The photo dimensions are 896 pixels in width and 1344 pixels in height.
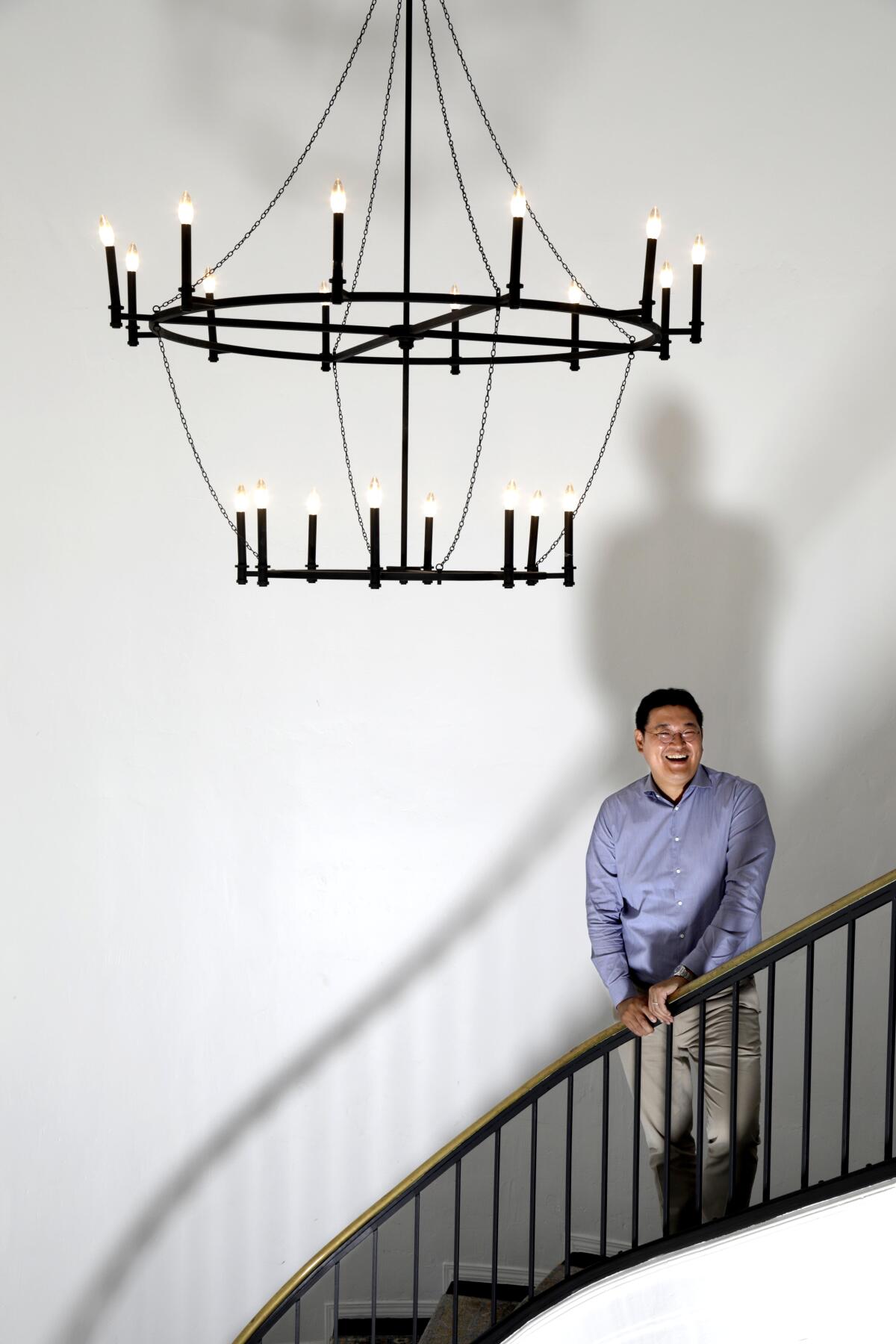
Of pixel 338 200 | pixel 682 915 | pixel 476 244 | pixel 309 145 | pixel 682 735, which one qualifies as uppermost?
pixel 309 145

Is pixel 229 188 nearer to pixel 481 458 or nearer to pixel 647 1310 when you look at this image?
pixel 481 458

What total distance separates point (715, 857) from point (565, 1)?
12.3ft

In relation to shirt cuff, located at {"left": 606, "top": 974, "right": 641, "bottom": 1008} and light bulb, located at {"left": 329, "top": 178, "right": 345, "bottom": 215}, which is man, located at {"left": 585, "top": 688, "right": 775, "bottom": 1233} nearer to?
shirt cuff, located at {"left": 606, "top": 974, "right": 641, "bottom": 1008}

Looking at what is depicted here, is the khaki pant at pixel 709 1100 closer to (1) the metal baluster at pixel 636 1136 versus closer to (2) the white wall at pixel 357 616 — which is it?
(1) the metal baluster at pixel 636 1136

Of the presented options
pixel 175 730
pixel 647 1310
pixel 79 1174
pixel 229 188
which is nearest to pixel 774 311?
pixel 229 188

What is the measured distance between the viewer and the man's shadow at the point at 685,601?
18.1 ft

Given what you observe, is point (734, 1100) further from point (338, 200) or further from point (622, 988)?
point (338, 200)

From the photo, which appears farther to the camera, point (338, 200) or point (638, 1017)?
point (638, 1017)

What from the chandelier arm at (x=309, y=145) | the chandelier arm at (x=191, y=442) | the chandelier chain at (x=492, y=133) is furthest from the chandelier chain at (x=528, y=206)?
the chandelier arm at (x=191, y=442)

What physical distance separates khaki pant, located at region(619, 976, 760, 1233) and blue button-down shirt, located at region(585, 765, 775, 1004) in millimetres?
194

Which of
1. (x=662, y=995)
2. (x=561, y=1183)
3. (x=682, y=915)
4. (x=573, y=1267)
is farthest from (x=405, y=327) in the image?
(x=561, y=1183)

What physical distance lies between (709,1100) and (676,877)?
71cm

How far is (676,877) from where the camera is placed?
164 inches

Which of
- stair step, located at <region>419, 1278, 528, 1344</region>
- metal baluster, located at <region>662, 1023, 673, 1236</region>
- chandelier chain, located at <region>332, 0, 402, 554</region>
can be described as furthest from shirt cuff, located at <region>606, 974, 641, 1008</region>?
chandelier chain, located at <region>332, 0, 402, 554</region>
